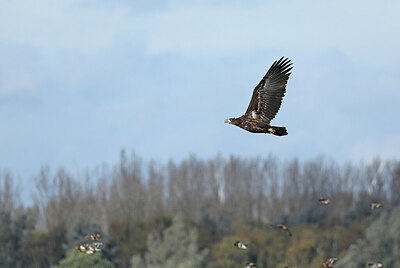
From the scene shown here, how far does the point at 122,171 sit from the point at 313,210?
62.5ft

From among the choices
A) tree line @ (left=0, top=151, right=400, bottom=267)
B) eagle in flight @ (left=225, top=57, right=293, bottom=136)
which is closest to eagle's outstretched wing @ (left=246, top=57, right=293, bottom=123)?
eagle in flight @ (left=225, top=57, right=293, bottom=136)

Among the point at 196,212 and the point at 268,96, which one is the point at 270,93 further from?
the point at 196,212

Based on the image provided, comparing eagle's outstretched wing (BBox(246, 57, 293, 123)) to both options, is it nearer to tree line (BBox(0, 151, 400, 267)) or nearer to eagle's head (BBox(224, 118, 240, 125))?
eagle's head (BBox(224, 118, 240, 125))

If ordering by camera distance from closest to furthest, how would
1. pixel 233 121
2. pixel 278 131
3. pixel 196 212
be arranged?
pixel 278 131 < pixel 233 121 < pixel 196 212

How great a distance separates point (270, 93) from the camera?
1870 centimetres

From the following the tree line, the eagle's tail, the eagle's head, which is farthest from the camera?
the tree line

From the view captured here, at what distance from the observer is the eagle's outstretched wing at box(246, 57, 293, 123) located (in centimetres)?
1862

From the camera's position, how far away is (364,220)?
67.4 m

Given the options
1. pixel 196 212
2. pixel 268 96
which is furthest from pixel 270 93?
pixel 196 212

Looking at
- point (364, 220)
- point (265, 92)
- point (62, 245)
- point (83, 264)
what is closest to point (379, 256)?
point (364, 220)

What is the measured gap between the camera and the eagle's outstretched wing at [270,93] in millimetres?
18625

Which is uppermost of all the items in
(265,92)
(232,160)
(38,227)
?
(265,92)

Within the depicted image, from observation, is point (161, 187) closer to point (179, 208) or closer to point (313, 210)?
point (179, 208)

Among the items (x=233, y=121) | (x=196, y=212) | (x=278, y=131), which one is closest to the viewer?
(x=278, y=131)
